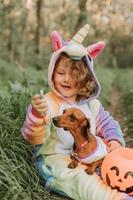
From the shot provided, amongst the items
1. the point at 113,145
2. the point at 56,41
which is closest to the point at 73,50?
the point at 56,41

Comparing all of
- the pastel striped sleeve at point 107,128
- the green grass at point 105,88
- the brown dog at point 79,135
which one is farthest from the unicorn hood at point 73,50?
the green grass at point 105,88

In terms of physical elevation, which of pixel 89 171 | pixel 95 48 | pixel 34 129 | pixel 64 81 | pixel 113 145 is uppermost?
pixel 95 48

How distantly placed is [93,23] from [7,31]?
28.3 feet

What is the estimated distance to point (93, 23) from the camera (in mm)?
35375

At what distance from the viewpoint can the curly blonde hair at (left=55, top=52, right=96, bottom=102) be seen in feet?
16.9

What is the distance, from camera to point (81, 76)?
204 inches

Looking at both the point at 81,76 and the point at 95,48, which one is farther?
the point at 95,48

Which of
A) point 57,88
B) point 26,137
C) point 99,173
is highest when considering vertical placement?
Answer: point 57,88

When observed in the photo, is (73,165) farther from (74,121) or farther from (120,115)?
(120,115)

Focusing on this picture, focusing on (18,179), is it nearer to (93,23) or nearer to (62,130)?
(62,130)

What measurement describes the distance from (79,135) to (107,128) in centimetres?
52

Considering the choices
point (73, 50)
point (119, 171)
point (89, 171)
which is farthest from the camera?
point (73, 50)

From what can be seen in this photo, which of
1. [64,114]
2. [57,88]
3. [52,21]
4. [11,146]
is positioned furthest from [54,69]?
[52,21]

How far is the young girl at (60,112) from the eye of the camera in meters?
4.87
